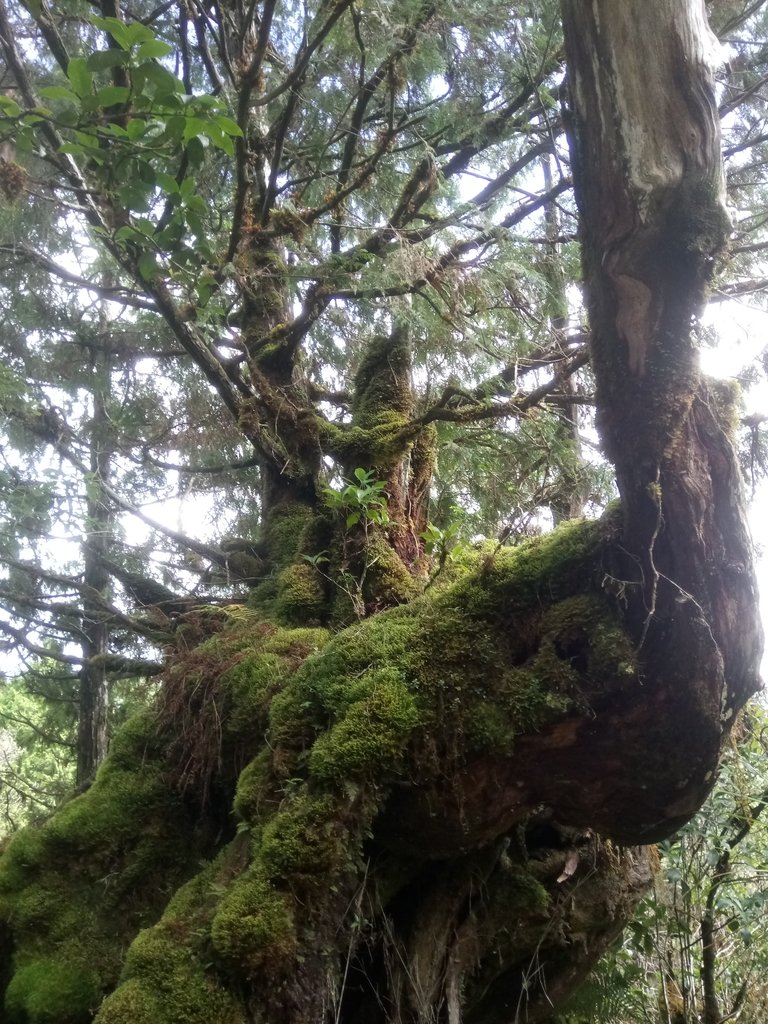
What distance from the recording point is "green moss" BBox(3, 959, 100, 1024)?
3062mm

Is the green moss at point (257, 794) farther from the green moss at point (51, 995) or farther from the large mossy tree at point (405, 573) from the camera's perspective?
the green moss at point (51, 995)

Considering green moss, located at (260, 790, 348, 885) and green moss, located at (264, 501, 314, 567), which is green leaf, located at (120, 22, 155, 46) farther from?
green moss, located at (264, 501, 314, 567)

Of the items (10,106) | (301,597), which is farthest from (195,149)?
(301,597)

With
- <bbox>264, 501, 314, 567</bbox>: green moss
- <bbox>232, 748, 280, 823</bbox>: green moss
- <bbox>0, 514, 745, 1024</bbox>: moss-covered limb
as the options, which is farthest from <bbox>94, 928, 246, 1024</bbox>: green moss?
<bbox>264, 501, 314, 567</bbox>: green moss

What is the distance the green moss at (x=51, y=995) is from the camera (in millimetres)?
→ 3062

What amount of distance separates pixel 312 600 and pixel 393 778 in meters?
1.68

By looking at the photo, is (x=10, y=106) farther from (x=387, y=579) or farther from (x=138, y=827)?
(x=138, y=827)

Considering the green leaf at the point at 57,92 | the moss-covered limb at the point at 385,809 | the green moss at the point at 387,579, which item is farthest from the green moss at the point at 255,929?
the green leaf at the point at 57,92

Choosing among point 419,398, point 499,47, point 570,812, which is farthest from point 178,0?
point 570,812

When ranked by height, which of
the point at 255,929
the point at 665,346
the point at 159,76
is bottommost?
the point at 255,929

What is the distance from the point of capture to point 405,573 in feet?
13.8

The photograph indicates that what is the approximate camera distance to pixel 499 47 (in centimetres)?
434

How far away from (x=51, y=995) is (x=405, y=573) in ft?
8.44

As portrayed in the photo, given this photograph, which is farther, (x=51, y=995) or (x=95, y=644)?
(x=95, y=644)
